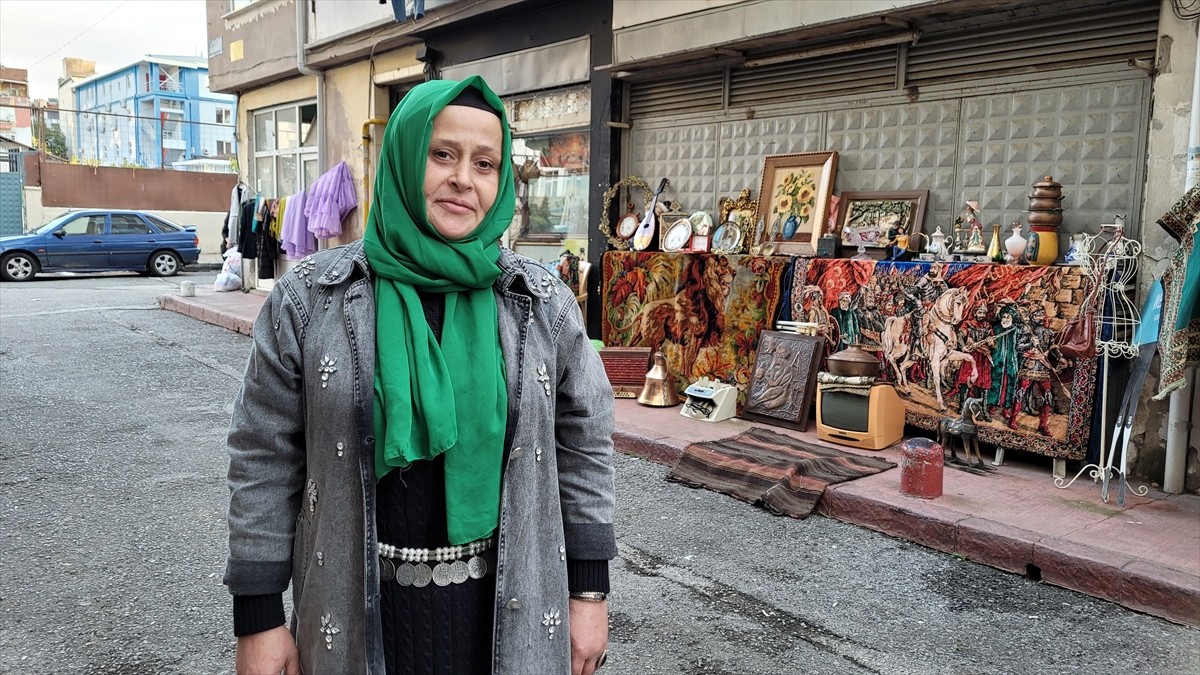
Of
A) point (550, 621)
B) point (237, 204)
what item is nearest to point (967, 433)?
point (550, 621)

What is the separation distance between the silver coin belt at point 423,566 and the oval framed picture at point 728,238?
6238 millimetres

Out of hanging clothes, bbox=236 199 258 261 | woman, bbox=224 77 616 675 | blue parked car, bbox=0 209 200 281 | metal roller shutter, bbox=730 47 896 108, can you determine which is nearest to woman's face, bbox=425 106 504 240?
woman, bbox=224 77 616 675

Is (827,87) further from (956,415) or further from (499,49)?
(499,49)

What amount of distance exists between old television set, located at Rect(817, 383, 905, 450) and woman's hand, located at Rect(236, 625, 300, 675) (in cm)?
494

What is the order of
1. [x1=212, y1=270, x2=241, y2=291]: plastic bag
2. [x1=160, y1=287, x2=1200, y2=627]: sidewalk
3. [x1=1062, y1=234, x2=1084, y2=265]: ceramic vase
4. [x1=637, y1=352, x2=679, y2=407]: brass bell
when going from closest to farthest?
[x1=160, y1=287, x2=1200, y2=627]: sidewalk → [x1=1062, y1=234, x2=1084, y2=265]: ceramic vase → [x1=637, y1=352, x2=679, y2=407]: brass bell → [x1=212, y1=270, x2=241, y2=291]: plastic bag

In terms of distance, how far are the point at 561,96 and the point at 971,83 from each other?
4714mm

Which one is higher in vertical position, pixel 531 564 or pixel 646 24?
pixel 646 24

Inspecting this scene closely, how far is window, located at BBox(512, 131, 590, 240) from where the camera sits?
967 centimetres

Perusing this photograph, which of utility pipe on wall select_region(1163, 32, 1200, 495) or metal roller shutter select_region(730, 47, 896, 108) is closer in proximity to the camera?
utility pipe on wall select_region(1163, 32, 1200, 495)

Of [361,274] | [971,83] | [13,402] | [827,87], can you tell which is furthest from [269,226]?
[361,274]

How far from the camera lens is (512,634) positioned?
1.62 m

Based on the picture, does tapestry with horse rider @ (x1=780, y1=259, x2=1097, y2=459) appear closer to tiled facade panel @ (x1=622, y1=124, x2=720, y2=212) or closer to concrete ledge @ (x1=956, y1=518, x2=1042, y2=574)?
concrete ledge @ (x1=956, y1=518, x2=1042, y2=574)

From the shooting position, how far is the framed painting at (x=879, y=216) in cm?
650

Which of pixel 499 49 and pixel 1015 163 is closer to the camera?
pixel 1015 163
